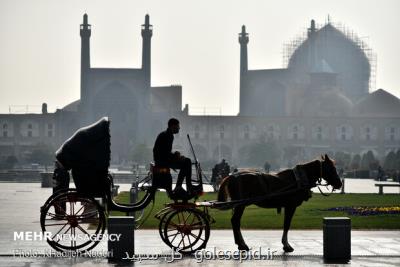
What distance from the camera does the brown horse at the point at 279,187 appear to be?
11781mm

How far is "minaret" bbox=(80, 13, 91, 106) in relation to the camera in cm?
8588

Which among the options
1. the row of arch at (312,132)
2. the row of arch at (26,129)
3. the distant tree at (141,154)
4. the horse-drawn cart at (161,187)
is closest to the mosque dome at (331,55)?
the row of arch at (312,132)

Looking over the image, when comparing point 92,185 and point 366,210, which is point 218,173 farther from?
point 92,185

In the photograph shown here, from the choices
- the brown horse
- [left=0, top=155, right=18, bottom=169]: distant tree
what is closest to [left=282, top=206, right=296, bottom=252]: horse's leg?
the brown horse

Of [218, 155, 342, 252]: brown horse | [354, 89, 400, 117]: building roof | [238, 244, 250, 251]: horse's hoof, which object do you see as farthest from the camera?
[354, 89, 400, 117]: building roof

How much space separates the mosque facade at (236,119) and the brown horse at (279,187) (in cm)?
7185

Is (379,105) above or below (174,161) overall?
above

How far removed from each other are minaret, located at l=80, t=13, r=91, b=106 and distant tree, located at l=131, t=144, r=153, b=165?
8725 millimetres

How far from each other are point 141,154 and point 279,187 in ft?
221

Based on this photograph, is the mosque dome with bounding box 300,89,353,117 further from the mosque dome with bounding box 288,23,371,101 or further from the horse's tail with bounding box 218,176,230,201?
the horse's tail with bounding box 218,176,230,201

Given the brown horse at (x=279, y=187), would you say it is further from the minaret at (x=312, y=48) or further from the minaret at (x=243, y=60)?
the minaret at (x=243, y=60)

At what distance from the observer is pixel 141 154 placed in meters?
79.0

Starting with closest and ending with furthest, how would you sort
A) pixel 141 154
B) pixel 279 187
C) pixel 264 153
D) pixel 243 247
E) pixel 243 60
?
pixel 243 247 < pixel 279 187 < pixel 141 154 < pixel 264 153 < pixel 243 60

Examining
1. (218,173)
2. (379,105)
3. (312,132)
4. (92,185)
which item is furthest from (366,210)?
(379,105)
